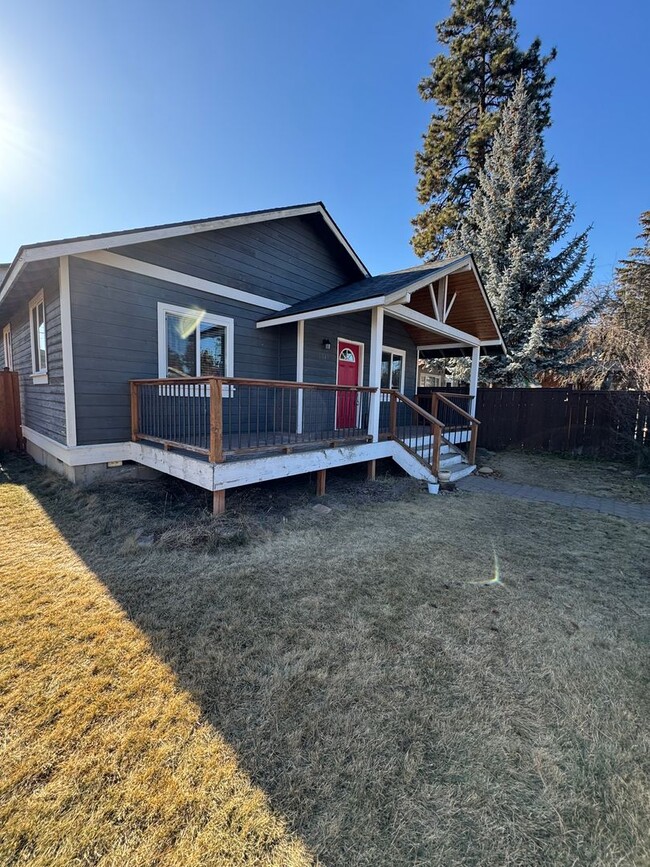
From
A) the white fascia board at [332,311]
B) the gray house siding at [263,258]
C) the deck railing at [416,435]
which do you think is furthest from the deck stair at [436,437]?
the gray house siding at [263,258]

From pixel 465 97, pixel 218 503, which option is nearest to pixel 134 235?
pixel 218 503

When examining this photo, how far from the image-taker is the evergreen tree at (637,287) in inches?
607

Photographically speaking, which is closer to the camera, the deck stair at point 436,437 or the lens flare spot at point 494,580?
the lens flare spot at point 494,580

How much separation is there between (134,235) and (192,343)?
1869 millimetres

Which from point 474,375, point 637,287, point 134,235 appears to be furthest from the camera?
point 637,287

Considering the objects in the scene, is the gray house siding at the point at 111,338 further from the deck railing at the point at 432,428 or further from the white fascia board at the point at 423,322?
the deck railing at the point at 432,428

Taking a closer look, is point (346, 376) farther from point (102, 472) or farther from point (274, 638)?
point (274, 638)

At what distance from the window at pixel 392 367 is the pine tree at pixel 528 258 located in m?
4.83

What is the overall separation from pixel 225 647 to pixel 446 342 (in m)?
10.1

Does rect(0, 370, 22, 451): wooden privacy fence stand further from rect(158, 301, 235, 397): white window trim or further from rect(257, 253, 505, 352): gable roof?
rect(257, 253, 505, 352): gable roof

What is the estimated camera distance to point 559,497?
6.99 metres

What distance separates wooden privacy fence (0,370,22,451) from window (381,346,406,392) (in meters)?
9.54

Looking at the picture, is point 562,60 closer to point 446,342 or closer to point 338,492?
point 446,342

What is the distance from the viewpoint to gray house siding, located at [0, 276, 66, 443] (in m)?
6.04
